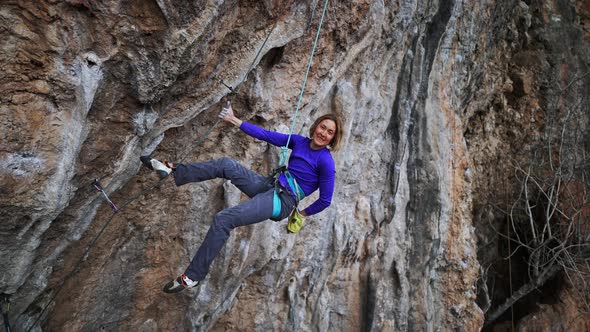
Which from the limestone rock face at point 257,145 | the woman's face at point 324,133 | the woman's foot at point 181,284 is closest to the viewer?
the limestone rock face at point 257,145

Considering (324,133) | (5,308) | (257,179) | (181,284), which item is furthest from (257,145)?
(5,308)

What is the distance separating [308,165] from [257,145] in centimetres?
130

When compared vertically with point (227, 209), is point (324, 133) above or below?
above

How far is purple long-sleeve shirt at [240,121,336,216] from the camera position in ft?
12.4

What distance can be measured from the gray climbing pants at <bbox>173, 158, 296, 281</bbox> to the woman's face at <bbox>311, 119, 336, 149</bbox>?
0.52 m

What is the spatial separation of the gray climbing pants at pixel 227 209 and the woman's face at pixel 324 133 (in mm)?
520

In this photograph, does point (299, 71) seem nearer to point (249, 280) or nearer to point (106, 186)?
point (106, 186)

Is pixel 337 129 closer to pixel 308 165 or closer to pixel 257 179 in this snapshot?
pixel 308 165

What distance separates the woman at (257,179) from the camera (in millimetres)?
3402

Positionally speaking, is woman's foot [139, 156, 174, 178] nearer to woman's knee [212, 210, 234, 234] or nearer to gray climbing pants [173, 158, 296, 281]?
gray climbing pants [173, 158, 296, 281]

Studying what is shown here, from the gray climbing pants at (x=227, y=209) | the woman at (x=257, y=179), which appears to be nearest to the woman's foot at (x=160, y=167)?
the woman at (x=257, y=179)

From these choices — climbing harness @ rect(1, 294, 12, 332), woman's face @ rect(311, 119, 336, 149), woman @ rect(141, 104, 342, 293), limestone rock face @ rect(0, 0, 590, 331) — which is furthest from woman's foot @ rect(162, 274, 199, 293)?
woman's face @ rect(311, 119, 336, 149)

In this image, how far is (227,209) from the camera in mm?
3477

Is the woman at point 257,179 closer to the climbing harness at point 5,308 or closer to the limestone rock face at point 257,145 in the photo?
the limestone rock face at point 257,145
